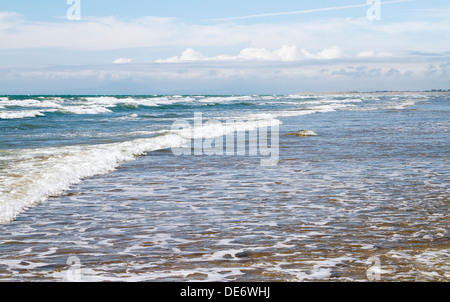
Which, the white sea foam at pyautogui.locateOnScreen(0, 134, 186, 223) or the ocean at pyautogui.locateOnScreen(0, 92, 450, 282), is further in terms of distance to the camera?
the white sea foam at pyautogui.locateOnScreen(0, 134, 186, 223)

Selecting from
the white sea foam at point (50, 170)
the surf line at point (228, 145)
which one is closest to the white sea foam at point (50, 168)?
the white sea foam at point (50, 170)

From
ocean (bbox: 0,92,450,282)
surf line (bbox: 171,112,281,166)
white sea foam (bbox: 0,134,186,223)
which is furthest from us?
surf line (bbox: 171,112,281,166)

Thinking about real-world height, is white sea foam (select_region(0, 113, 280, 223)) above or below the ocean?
above

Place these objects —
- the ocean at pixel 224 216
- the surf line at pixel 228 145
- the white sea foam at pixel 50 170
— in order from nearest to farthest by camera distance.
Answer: the ocean at pixel 224 216 → the white sea foam at pixel 50 170 → the surf line at pixel 228 145

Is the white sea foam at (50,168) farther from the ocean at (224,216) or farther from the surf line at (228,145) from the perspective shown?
the surf line at (228,145)

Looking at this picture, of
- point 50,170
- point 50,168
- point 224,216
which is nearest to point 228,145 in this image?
point 50,168

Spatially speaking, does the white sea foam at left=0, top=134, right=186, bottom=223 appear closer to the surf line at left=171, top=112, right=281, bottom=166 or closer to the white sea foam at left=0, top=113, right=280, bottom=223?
the white sea foam at left=0, top=113, right=280, bottom=223

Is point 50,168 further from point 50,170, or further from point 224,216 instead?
point 224,216

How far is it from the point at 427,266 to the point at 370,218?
2.00 m

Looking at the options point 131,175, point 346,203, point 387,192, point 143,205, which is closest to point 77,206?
point 143,205

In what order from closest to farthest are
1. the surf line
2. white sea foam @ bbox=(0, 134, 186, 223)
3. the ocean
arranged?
the ocean, white sea foam @ bbox=(0, 134, 186, 223), the surf line

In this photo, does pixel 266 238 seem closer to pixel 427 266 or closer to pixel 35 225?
pixel 427 266

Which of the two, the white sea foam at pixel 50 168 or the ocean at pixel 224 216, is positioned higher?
the white sea foam at pixel 50 168

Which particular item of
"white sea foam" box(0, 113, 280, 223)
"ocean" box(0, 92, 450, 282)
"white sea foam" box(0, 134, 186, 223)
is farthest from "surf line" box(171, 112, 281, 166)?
"white sea foam" box(0, 134, 186, 223)
